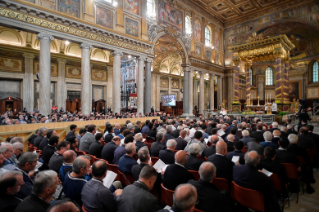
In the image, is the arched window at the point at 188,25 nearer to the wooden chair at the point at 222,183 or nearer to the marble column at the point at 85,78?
the marble column at the point at 85,78

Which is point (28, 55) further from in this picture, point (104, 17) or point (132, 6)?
point (132, 6)

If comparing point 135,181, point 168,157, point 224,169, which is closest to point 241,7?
point 168,157

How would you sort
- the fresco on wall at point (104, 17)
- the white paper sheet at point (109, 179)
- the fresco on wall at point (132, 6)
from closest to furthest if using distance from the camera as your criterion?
the white paper sheet at point (109, 179), the fresco on wall at point (104, 17), the fresco on wall at point (132, 6)

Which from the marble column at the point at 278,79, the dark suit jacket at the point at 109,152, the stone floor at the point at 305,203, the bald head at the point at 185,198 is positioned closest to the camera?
the bald head at the point at 185,198

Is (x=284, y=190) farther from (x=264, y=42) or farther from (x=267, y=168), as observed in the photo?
(x=264, y=42)

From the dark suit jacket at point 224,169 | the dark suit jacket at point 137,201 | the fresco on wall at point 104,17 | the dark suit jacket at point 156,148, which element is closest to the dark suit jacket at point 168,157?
the dark suit jacket at point 156,148

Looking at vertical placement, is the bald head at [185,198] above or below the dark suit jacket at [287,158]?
above

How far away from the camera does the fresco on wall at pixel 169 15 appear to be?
17.9m

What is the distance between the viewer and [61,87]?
16.4 m

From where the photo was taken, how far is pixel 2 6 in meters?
9.37

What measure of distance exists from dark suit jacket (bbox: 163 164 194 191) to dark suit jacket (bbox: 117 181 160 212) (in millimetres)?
700

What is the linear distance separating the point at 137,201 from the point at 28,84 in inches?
645

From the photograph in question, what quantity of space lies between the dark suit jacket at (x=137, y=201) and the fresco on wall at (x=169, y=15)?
1828 centimetres

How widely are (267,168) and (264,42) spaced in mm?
16381
